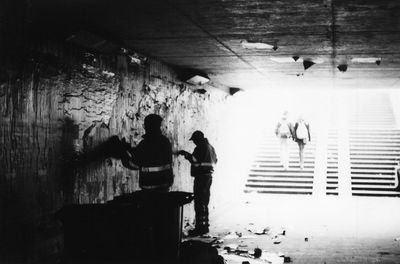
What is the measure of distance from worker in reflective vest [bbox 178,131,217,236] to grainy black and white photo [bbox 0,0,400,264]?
0.10 feet

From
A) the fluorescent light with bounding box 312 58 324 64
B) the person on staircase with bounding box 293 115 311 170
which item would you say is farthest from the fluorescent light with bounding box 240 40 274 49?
the person on staircase with bounding box 293 115 311 170

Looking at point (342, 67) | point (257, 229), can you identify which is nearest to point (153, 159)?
point (257, 229)

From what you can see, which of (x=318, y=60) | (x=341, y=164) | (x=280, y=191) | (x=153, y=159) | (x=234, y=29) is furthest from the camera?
(x=341, y=164)

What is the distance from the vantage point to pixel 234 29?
562 centimetres

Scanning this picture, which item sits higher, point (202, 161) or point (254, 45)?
point (254, 45)

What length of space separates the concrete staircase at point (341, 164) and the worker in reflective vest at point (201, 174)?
259 inches

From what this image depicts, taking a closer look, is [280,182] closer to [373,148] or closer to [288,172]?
[288,172]

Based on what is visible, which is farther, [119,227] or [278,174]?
[278,174]

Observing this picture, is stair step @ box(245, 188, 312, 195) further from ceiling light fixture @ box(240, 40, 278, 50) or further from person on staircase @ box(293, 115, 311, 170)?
ceiling light fixture @ box(240, 40, 278, 50)

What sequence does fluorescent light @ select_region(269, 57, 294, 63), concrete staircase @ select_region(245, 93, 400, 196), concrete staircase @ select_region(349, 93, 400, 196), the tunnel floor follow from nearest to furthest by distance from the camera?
the tunnel floor → fluorescent light @ select_region(269, 57, 294, 63) → concrete staircase @ select_region(349, 93, 400, 196) → concrete staircase @ select_region(245, 93, 400, 196)

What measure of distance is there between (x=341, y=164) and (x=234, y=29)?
12.0 m

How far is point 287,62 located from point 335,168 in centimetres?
894

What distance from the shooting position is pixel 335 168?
16.4 meters

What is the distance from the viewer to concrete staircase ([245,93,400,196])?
15.0 m
